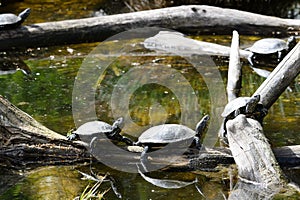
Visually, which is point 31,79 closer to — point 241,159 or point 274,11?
point 241,159

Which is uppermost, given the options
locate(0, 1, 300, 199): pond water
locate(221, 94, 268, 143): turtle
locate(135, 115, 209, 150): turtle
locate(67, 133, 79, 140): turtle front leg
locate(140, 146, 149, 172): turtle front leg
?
locate(221, 94, 268, 143): turtle

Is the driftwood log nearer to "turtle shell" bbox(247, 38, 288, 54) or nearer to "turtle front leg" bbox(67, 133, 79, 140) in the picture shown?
"turtle front leg" bbox(67, 133, 79, 140)

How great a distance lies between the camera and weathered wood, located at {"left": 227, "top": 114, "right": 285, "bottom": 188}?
3.45 m

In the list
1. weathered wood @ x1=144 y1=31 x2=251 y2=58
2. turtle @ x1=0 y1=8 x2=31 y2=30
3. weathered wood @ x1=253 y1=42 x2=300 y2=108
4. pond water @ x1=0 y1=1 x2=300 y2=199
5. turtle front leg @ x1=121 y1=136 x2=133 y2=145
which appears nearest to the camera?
pond water @ x1=0 y1=1 x2=300 y2=199

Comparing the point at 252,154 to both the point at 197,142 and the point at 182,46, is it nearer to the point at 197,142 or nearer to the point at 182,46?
the point at 197,142

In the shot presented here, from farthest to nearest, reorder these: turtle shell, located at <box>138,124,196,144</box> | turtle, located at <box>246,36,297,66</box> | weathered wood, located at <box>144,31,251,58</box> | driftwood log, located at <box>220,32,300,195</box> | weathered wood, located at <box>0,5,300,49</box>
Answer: weathered wood, located at <box>0,5,300,49</box> → weathered wood, located at <box>144,31,251,58</box> → turtle, located at <box>246,36,297,66</box> → turtle shell, located at <box>138,124,196,144</box> → driftwood log, located at <box>220,32,300,195</box>

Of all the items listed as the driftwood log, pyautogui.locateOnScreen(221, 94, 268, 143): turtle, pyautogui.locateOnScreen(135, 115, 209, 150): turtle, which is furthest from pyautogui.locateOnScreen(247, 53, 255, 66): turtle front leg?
pyautogui.locateOnScreen(135, 115, 209, 150): turtle

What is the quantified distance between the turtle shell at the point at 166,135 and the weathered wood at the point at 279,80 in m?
0.81

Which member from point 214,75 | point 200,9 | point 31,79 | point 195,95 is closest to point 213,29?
point 200,9

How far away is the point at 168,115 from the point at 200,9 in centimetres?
258

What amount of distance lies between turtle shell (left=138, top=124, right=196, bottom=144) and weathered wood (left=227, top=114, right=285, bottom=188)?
305 mm

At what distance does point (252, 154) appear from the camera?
357 centimetres

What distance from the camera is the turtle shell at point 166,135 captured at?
380cm

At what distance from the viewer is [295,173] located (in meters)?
3.70
